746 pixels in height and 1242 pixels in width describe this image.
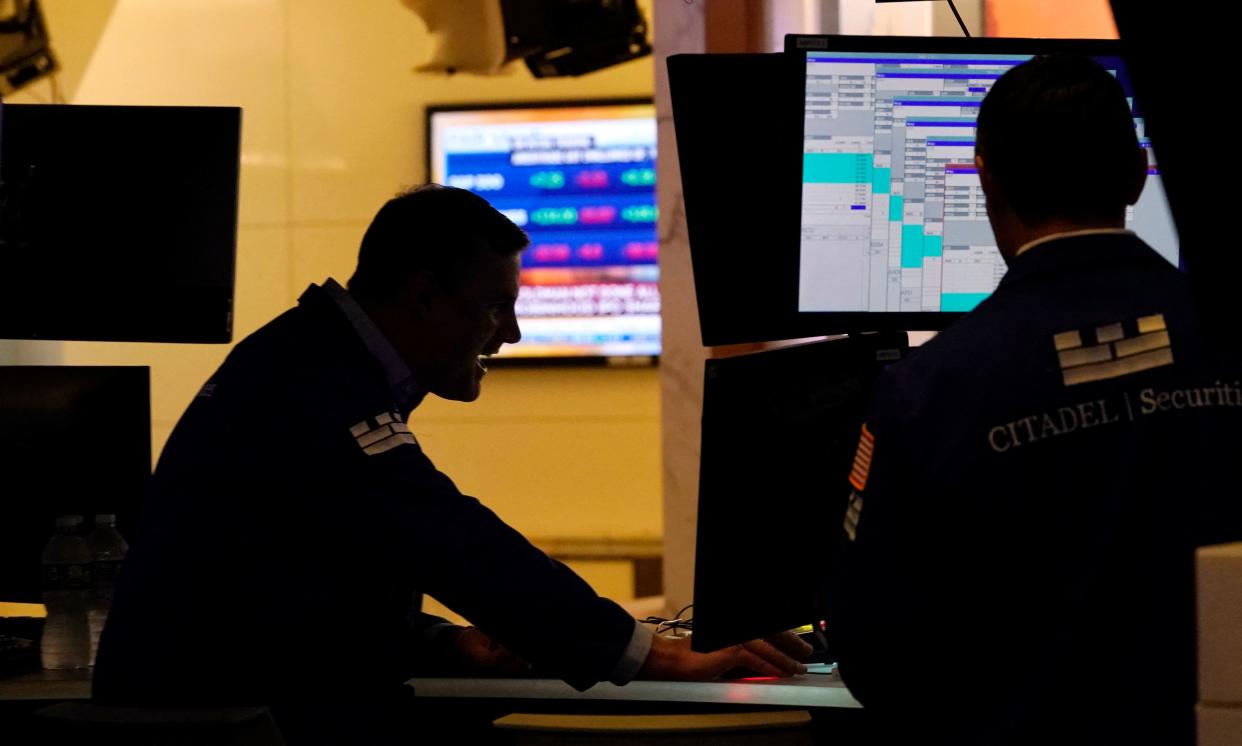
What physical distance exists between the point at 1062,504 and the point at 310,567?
2.97ft

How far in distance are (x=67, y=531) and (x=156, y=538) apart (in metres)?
0.47

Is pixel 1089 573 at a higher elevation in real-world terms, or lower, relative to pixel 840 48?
lower

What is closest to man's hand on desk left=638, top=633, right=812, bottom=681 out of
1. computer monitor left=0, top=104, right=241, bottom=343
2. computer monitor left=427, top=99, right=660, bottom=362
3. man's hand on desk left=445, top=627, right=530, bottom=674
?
man's hand on desk left=445, top=627, right=530, bottom=674

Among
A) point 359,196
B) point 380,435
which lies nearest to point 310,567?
point 380,435

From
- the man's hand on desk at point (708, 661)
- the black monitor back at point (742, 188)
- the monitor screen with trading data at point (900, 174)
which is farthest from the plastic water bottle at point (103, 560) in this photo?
the monitor screen with trading data at point (900, 174)

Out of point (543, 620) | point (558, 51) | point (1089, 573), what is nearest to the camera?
point (1089, 573)

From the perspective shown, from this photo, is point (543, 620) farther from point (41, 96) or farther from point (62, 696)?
point (41, 96)

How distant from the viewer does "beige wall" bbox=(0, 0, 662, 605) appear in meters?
5.19

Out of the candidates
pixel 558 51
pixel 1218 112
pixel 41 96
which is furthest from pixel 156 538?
pixel 41 96

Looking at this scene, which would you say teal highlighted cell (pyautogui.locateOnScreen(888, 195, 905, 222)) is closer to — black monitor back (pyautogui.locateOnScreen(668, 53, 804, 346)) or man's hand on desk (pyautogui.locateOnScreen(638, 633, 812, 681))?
black monitor back (pyautogui.locateOnScreen(668, 53, 804, 346))

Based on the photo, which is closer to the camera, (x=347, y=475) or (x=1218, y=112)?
(x=1218, y=112)

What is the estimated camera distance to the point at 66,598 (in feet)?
6.85

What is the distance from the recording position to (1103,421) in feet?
4.05

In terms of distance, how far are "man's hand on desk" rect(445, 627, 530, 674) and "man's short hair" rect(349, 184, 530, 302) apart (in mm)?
480
